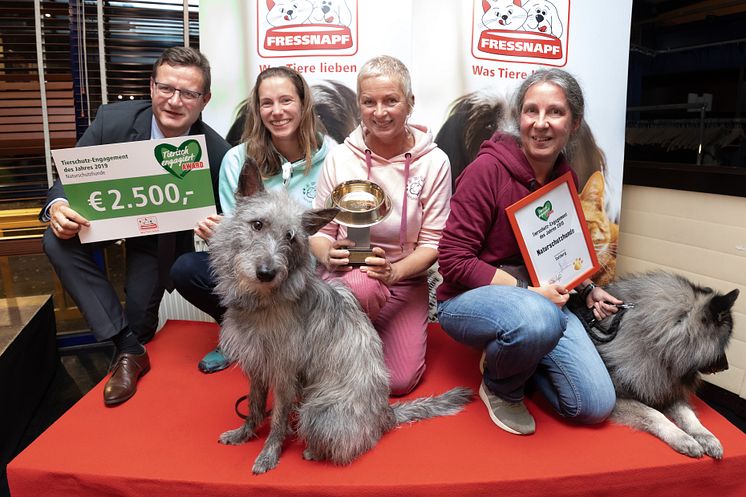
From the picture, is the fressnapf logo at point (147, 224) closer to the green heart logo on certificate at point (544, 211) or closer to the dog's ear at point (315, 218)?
the dog's ear at point (315, 218)

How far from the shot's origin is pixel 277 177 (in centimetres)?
228

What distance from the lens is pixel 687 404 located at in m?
1.87

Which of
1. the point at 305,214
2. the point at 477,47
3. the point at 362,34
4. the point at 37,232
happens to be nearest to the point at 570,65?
the point at 477,47

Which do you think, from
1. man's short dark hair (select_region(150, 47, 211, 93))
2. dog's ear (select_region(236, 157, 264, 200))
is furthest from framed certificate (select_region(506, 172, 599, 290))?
man's short dark hair (select_region(150, 47, 211, 93))

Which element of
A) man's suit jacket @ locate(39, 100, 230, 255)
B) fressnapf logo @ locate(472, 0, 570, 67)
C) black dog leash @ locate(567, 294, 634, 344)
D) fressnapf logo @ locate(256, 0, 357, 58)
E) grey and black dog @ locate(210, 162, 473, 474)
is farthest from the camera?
fressnapf logo @ locate(472, 0, 570, 67)

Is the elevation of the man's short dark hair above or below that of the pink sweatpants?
above

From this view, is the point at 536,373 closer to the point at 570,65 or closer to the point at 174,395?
the point at 174,395

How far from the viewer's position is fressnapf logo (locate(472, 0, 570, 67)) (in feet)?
9.11

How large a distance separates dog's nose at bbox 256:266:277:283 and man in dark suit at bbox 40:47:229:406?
3.62 feet

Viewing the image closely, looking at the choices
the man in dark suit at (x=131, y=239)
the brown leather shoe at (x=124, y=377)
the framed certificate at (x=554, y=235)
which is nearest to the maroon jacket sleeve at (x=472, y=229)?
the framed certificate at (x=554, y=235)

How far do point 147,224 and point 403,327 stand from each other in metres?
1.25

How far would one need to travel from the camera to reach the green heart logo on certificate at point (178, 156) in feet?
6.79

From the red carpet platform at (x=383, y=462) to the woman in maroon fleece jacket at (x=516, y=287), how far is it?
0.43 feet

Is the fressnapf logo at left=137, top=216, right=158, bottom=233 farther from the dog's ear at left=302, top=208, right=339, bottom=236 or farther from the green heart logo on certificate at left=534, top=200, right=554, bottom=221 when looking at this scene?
the green heart logo on certificate at left=534, top=200, right=554, bottom=221
